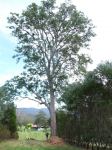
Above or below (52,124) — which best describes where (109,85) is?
above

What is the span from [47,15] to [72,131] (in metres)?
8.19

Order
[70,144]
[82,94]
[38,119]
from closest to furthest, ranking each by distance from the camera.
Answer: [70,144] < [82,94] < [38,119]

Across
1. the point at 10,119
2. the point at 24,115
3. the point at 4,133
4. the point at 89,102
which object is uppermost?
the point at 24,115

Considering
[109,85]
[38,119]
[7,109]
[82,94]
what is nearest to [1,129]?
[7,109]

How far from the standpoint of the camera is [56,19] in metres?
31.2

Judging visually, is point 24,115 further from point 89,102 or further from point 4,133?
point 89,102

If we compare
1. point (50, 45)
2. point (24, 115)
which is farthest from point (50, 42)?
point (24, 115)

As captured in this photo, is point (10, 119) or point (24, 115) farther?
point (24, 115)

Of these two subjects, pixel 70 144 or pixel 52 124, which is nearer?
pixel 70 144

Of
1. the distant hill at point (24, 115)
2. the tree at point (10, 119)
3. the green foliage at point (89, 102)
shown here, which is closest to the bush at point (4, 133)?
the tree at point (10, 119)

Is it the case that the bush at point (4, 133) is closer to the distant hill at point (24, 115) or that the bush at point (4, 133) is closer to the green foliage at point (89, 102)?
the green foliage at point (89, 102)

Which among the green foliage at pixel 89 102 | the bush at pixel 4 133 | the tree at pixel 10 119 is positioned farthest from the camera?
the tree at pixel 10 119

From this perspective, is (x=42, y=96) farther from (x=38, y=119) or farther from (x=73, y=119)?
(x=38, y=119)

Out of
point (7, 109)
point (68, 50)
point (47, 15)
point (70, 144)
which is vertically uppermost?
point (47, 15)
